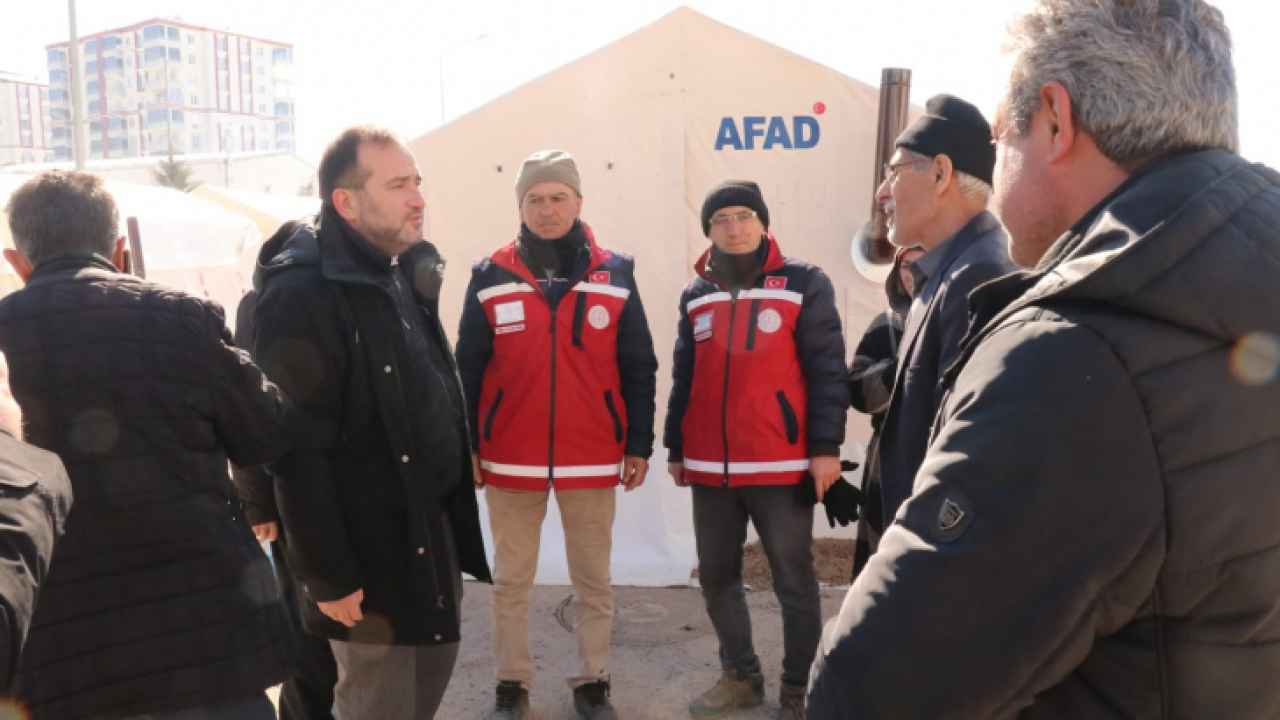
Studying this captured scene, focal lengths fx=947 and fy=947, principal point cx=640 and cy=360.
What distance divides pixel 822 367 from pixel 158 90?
3511 inches

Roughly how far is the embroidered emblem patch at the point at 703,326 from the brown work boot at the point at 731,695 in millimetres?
1318

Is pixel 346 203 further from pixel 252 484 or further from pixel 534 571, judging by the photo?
pixel 534 571

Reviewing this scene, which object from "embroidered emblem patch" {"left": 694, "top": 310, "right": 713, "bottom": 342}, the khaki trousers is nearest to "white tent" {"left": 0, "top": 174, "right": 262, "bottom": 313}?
the khaki trousers

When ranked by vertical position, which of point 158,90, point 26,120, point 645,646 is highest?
point 158,90

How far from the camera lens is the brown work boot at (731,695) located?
3676 mm

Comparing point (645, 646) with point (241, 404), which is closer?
point (241, 404)

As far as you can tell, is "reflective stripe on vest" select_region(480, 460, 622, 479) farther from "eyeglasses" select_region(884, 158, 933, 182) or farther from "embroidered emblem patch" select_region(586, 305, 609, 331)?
"eyeglasses" select_region(884, 158, 933, 182)

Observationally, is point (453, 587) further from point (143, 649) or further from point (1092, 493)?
point (1092, 493)

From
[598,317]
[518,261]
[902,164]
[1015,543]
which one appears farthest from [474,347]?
[1015,543]

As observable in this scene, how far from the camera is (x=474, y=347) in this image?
3715 millimetres

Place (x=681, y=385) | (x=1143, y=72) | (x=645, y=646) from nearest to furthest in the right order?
(x=1143, y=72) < (x=681, y=385) < (x=645, y=646)

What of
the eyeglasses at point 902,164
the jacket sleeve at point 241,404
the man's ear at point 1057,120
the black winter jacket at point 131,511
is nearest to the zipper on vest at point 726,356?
the eyeglasses at point 902,164

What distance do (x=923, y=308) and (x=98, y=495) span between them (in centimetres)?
183

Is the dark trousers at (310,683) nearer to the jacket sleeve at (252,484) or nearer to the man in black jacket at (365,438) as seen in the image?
the jacket sleeve at (252,484)
